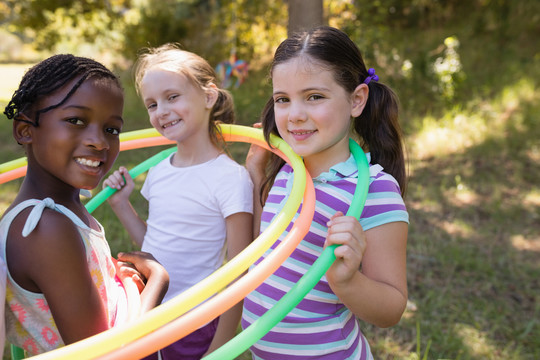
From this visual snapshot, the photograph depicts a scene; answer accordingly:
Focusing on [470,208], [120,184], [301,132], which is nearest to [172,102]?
[120,184]

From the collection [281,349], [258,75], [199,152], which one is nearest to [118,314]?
[281,349]

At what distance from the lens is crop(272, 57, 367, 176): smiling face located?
192cm

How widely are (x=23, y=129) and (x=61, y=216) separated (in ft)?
1.12

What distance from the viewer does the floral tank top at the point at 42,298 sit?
1481 mm

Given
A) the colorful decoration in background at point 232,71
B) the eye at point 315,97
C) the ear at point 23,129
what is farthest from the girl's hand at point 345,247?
the colorful decoration in background at point 232,71

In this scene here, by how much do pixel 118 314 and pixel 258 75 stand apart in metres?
8.62

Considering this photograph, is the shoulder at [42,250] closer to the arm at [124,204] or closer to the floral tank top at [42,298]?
the floral tank top at [42,298]

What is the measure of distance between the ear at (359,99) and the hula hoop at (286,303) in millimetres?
350

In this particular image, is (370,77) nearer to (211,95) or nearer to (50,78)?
(211,95)

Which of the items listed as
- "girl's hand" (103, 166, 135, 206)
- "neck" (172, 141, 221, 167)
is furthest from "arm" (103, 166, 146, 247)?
"neck" (172, 141, 221, 167)

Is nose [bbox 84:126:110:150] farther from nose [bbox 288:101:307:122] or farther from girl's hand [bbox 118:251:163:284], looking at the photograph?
nose [bbox 288:101:307:122]

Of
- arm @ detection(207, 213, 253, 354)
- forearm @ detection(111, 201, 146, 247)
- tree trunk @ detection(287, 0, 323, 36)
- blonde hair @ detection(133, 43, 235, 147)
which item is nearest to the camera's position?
arm @ detection(207, 213, 253, 354)

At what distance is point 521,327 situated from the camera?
353cm

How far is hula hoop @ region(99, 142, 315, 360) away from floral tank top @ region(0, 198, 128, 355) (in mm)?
382
